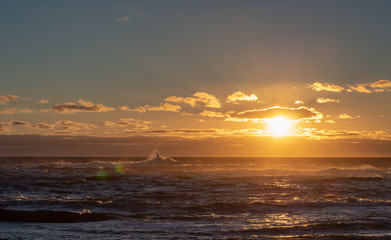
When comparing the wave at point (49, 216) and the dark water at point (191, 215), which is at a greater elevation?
the dark water at point (191, 215)

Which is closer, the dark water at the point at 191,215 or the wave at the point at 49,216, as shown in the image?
the dark water at the point at 191,215

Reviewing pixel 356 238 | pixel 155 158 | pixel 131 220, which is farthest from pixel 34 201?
pixel 155 158

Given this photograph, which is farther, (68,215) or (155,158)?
(155,158)

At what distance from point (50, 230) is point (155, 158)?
80514 millimetres

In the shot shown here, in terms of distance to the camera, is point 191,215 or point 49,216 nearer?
point 49,216

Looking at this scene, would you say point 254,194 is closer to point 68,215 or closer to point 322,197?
point 322,197

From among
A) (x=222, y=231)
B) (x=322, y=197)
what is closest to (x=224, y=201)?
(x=322, y=197)

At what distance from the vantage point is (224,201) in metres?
23.6

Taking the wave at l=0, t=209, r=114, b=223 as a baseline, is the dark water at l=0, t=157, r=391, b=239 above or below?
above

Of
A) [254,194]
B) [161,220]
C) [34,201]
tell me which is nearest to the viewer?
[161,220]

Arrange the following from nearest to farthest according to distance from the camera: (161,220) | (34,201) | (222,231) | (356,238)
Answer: (356,238), (222,231), (161,220), (34,201)

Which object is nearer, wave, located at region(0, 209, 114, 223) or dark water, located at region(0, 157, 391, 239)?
dark water, located at region(0, 157, 391, 239)

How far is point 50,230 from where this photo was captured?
14836 mm

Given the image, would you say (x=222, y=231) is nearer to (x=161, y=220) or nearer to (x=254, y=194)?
(x=161, y=220)
